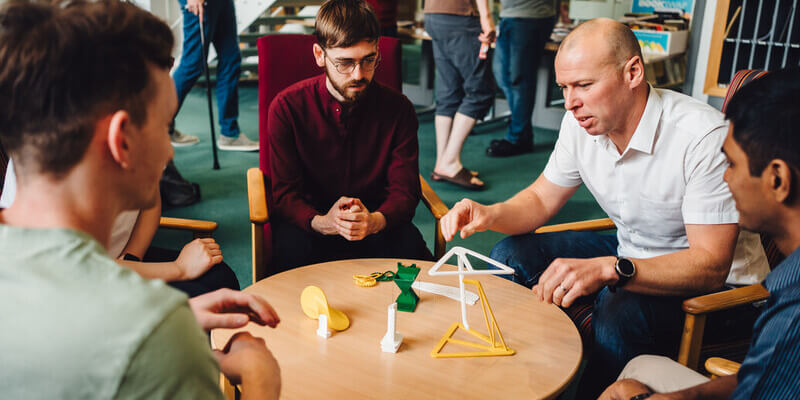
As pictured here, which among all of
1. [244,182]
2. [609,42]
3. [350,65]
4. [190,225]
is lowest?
[244,182]

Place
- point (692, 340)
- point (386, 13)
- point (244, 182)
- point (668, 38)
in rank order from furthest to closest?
point (386, 13) < point (668, 38) < point (244, 182) < point (692, 340)

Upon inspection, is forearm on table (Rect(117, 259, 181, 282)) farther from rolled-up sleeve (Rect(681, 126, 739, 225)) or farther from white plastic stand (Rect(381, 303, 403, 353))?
rolled-up sleeve (Rect(681, 126, 739, 225))

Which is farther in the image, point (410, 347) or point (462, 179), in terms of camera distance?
point (462, 179)

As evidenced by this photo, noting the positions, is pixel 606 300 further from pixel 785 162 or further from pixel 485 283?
pixel 785 162

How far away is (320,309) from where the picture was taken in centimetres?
153

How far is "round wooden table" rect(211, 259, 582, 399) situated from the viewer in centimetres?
133

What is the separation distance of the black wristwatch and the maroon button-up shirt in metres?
0.80

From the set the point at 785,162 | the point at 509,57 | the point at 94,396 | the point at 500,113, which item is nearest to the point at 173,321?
the point at 94,396

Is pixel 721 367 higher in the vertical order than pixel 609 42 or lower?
lower

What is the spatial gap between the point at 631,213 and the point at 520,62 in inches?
111

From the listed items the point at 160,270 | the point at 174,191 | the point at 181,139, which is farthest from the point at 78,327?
the point at 181,139

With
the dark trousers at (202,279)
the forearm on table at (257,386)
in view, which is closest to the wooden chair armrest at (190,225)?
the dark trousers at (202,279)

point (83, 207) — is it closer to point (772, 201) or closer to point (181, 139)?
point (772, 201)

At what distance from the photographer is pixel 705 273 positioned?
5.32ft
